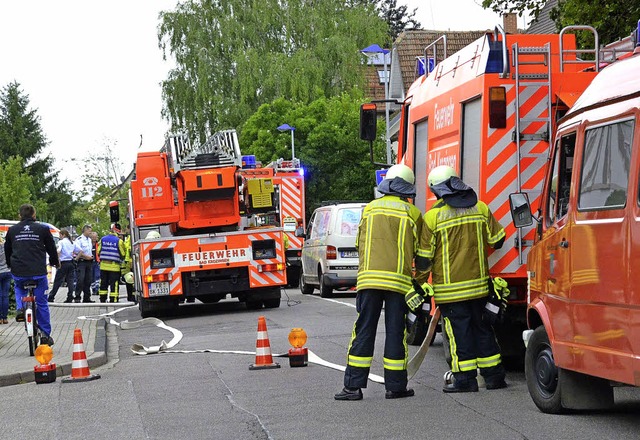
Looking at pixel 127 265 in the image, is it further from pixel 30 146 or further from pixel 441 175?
pixel 30 146

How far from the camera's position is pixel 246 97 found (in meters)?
50.1

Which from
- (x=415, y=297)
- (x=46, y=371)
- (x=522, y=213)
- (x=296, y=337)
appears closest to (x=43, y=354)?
(x=46, y=371)

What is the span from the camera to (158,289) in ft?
67.2

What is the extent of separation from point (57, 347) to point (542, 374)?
343 inches

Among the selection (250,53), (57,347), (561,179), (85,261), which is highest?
(250,53)

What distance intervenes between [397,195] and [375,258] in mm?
554

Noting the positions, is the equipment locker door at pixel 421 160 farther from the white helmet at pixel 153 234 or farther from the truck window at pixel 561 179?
the white helmet at pixel 153 234

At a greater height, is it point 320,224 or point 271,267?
point 320,224

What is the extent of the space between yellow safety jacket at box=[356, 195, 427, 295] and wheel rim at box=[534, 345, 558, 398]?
4.41 ft

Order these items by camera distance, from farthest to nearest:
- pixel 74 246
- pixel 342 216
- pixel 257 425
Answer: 1. pixel 74 246
2. pixel 342 216
3. pixel 257 425

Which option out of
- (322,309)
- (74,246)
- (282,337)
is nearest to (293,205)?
(74,246)

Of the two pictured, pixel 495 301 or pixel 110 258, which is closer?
pixel 495 301

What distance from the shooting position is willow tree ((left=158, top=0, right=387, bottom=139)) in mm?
49719

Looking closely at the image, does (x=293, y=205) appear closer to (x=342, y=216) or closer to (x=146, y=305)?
(x=342, y=216)
